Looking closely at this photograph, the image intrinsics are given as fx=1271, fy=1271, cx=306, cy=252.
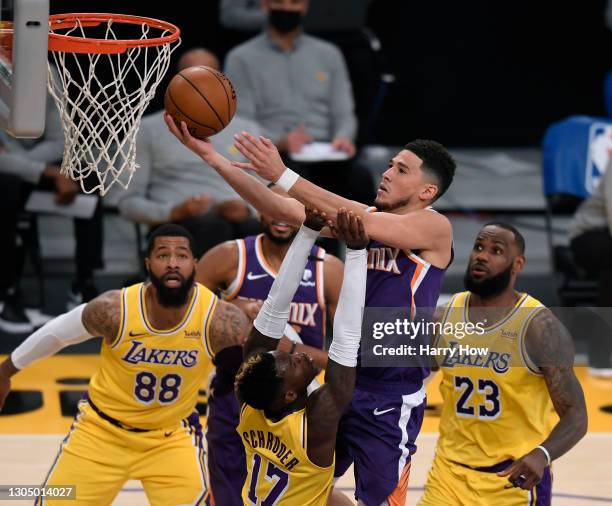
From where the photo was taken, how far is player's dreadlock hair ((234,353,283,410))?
4.38 m

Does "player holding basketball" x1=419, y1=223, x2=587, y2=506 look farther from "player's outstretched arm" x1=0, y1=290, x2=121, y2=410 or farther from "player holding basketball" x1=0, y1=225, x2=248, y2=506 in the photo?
"player's outstretched arm" x1=0, y1=290, x2=121, y2=410

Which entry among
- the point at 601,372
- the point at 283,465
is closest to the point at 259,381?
the point at 283,465

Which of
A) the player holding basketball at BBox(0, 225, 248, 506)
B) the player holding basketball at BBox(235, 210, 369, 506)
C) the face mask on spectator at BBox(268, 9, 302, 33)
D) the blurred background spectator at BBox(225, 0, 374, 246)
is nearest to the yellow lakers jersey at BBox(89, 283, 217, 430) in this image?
the player holding basketball at BBox(0, 225, 248, 506)

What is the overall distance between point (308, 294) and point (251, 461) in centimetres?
134

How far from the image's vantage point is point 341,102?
8.91 meters

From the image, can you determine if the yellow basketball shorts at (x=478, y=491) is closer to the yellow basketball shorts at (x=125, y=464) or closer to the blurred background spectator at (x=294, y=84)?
the yellow basketball shorts at (x=125, y=464)

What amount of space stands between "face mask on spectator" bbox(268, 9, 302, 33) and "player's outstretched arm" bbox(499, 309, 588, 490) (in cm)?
438

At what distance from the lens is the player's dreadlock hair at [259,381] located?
4.38 m

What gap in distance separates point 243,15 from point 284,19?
0.73 meters

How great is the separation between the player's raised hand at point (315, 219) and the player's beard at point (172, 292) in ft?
3.25

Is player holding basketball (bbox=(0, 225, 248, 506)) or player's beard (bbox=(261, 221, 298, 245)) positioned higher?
player's beard (bbox=(261, 221, 298, 245))

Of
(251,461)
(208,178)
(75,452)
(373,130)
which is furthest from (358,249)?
(373,130)

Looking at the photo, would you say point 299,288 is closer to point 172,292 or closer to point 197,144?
point 172,292

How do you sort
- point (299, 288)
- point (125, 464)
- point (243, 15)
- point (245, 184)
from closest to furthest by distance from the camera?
point (245, 184)
point (125, 464)
point (299, 288)
point (243, 15)
